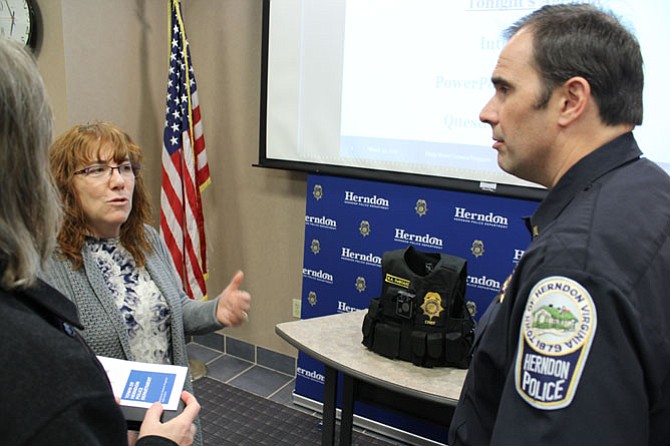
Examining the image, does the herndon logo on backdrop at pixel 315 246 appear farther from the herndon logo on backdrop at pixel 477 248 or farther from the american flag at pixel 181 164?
the herndon logo on backdrop at pixel 477 248

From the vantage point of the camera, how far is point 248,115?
3.16 m

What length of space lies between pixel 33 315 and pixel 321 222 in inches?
86.6

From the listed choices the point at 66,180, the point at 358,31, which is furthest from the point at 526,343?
the point at 358,31

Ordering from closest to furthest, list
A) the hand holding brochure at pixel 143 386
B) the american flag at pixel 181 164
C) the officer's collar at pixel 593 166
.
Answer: the officer's collar at pixel 593 166, the hand holding brochure at pixel 143 386, the american flag at pixel 181 164

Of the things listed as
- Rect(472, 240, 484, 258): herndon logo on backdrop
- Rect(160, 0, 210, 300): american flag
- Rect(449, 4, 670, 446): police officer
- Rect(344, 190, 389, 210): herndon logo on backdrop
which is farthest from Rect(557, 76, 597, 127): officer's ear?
Rect(160, 0, 210, 300): american flag

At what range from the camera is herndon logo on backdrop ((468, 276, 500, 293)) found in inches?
93.4

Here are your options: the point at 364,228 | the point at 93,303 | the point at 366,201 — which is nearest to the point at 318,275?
the point at 364,228

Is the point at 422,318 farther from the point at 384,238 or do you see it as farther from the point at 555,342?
the point at 555,342

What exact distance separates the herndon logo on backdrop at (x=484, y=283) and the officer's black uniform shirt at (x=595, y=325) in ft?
4.84

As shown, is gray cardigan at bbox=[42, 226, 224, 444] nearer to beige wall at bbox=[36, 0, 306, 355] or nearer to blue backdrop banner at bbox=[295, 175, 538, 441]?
blue backdrop banner at bbox=[295, 175, 538, 441]

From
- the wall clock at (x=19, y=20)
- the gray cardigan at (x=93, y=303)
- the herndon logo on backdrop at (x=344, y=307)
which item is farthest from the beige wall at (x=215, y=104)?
the gray cardigan at (x=93, y=303)

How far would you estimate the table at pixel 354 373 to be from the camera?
1714 millimetres

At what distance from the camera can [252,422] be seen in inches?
108

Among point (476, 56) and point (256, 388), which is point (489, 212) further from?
point (256, 388)
